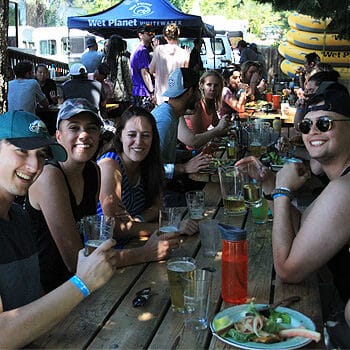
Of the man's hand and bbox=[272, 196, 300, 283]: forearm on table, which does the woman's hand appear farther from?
the man's hand

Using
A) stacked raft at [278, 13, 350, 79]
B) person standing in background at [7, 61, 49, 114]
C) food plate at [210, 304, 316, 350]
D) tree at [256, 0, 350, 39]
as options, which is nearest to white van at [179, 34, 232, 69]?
stacked raft at [278, 13, 350, 79]

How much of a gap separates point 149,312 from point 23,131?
2.45 ft

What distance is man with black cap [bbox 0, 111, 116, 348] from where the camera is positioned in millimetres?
1666

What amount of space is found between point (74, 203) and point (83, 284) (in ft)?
3.28

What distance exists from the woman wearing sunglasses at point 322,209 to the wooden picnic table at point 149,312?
11cm

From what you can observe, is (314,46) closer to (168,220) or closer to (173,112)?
(173,112)

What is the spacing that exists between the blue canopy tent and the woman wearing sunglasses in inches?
400

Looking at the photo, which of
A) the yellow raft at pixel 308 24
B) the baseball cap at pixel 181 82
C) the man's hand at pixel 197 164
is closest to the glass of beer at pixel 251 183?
the man's hand at pixel 197 164

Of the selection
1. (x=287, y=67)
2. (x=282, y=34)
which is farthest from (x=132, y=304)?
(x=282, y=34)

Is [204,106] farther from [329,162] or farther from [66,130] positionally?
[329,162]

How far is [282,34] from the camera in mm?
34406

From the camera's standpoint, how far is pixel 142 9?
40.8 ft

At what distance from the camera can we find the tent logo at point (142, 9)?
12.4m

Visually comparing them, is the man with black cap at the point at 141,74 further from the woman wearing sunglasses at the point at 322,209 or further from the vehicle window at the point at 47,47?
the vehicle window at the point at 47,47
